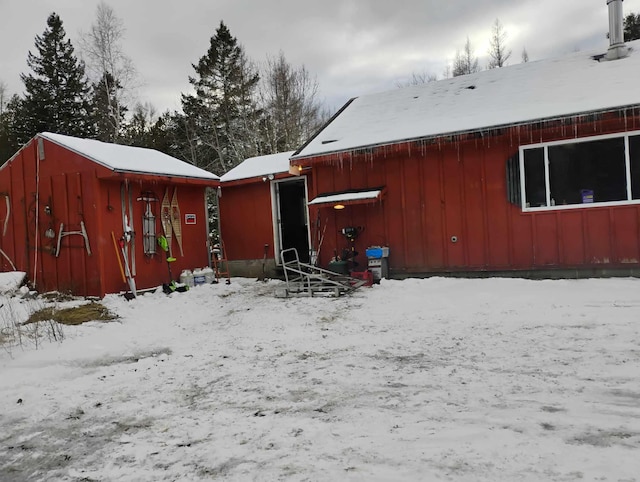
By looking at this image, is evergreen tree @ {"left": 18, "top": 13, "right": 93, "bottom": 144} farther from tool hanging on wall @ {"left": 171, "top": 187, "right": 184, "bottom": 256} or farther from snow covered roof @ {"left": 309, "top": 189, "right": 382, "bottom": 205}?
snow covered roof @ {"left": 309, "top": 189, "right": 382, "bottom": 205}

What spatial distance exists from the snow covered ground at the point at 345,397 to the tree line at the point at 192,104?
56.9ft

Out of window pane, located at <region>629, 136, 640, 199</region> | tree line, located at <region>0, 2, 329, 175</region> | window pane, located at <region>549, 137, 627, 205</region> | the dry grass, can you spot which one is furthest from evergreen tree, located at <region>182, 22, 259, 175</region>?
window pane, located at <region>629, 136, 640, 199</region>

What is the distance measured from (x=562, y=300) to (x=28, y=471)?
5.93 meters

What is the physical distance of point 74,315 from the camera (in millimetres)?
6566

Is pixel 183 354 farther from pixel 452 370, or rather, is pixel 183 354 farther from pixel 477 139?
pixel 477 139

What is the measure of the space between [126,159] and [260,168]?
3353 millimetres

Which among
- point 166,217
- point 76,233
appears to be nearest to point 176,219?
point 166,217

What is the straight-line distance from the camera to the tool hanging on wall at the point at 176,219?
968 cm

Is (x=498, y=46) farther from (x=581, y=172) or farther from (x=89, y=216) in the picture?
(x=89, y=216)

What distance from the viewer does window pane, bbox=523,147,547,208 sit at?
23.6 feet

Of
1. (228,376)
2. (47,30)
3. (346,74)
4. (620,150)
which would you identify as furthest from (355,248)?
(47,30)

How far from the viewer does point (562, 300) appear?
572cm

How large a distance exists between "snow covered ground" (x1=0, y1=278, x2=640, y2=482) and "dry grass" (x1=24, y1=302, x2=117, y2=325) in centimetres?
66

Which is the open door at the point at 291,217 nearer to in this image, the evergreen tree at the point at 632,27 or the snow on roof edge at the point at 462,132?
the snow on roof edge at the point at 462,132
